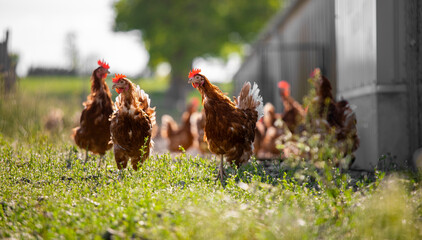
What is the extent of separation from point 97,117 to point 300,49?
690cm

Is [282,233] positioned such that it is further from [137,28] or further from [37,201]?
[137,28]

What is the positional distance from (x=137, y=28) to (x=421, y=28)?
79.5ft

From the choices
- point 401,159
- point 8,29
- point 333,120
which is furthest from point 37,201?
point 8,29

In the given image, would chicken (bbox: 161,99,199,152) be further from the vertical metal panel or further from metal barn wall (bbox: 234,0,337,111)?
the vertical metal panel

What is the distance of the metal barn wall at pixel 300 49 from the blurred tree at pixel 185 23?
1203cm

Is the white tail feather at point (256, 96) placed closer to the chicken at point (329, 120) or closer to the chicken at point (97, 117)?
the chicken at point (329, 120)

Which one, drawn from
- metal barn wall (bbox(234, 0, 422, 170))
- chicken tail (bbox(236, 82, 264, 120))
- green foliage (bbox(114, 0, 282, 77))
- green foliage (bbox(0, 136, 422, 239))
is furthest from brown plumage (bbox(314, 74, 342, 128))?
green foliage (bbox(114, 0, 282, 77))

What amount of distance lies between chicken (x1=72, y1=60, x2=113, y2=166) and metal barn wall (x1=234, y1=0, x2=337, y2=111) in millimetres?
6020

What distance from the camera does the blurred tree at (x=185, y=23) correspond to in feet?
89.6

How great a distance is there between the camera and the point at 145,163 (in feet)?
16.6

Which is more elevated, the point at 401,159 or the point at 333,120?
the point at 333,120

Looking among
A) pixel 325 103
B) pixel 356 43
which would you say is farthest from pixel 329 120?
pixel 356 43

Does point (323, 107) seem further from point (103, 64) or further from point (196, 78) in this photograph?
point (103, 64)

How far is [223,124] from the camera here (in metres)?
5.24
